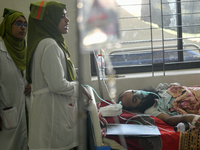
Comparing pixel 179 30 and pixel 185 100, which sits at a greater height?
pixel 179 30

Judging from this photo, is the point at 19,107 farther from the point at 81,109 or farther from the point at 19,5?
the point at 81,109

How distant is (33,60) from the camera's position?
1.35 metres

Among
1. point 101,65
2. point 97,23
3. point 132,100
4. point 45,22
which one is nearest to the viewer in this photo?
point 97,23

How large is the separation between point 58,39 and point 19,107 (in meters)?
0.78

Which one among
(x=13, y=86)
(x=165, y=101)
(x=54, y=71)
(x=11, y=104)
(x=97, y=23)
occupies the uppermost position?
(x=97, y=23)

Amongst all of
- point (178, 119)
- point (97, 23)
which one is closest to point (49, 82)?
point (97, 23)

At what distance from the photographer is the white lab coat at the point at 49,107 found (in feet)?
4.23

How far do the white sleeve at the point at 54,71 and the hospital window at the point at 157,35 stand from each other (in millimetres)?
1581

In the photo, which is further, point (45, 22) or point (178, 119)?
point (178, 119)

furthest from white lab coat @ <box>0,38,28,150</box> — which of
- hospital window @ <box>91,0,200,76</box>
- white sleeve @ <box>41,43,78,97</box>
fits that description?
hospital window @ <box>91,0,200,76</box>

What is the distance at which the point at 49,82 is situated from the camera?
1.27 m

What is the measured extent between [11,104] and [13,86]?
0.15m

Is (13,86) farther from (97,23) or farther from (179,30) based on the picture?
(179,30)

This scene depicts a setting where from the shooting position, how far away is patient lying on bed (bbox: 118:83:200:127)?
2.11 metres
